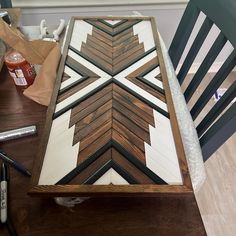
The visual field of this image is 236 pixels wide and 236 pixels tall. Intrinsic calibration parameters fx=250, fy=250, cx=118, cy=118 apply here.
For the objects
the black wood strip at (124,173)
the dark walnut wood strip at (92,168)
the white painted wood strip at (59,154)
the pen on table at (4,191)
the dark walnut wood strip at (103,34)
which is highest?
the dark walnut wood strip at (103,34)

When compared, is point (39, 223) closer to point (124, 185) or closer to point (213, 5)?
point (124, 185)

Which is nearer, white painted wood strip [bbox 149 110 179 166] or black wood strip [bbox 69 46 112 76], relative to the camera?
white painted wood strip [bbox 149 110 179 166]

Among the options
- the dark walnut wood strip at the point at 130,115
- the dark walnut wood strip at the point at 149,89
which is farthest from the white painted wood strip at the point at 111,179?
the dark walnut wood strip at the point at 149,89

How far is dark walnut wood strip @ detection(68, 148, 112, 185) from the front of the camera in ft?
1.34

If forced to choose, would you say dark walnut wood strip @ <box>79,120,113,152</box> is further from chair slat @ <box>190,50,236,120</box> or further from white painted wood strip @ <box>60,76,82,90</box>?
chair slat @ <box>190,50,236,120</box>

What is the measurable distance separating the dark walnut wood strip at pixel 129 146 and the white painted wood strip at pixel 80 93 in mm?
124

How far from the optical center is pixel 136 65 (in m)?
0.62

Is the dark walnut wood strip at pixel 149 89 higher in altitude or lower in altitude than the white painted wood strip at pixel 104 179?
higher

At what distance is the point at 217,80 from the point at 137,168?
359 mm

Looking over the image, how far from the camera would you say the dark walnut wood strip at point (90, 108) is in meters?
0.50

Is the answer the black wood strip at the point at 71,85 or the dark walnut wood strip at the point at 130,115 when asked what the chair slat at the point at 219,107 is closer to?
the dark walnut wood strip at the point at 130,115

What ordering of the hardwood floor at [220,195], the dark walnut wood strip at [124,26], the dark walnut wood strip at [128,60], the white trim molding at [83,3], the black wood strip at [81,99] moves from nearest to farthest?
1. the black wood strip at [81,99]
2. the dark walnut wood strip at [128,60]
3. the dark walnut wood strip at [124,26]
4. the hardwood floor at [220,195]
5. the white trim molding at [83,3]

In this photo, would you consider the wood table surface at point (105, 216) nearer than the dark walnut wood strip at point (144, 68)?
Yes

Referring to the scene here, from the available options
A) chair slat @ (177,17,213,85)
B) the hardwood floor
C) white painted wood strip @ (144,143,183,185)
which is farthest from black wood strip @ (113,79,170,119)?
the hardwood floor
